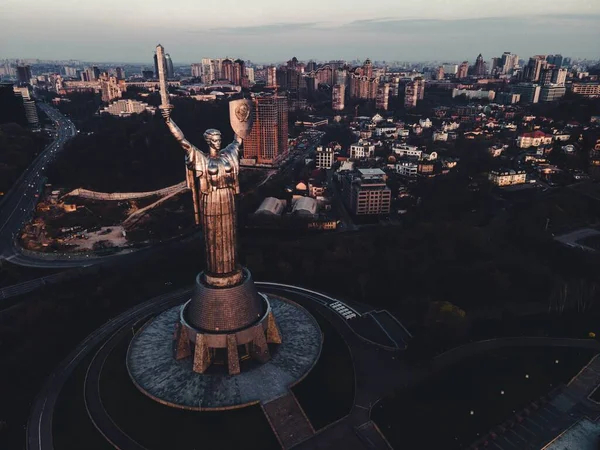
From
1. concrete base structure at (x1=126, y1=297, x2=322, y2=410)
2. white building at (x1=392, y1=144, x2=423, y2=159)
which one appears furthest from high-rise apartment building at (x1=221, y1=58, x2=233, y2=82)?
concrete base structure at (x1=126, y1=297, x2=322, y2=410)

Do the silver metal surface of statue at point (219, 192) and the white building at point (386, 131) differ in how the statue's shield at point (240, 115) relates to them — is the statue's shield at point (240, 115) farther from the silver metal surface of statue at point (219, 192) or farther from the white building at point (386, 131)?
the white building at point (386, 131)

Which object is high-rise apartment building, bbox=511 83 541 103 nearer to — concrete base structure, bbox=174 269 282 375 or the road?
the road

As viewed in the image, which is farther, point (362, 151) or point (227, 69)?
point (227, 69)

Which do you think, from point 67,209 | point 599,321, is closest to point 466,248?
point 599,321

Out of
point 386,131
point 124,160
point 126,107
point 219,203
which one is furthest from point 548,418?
point 126,107

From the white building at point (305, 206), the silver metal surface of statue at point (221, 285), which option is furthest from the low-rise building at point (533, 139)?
the silver metal surface of statue at point (221, 285)

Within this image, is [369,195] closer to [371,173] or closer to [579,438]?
[371,173]
